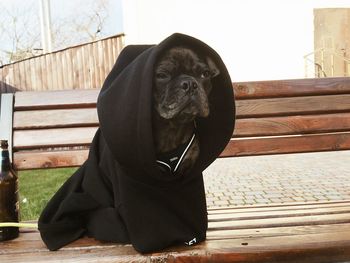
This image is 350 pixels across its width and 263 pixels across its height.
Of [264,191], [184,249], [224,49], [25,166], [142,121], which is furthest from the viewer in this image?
[224,49]

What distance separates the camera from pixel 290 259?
1752mm

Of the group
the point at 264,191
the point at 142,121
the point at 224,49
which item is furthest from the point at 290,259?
the point at 224,49

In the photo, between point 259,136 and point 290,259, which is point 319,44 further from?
point 290,259

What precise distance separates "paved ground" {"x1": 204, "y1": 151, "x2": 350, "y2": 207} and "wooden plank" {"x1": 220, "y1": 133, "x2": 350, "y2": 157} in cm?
180

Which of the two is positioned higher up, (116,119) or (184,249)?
(116,119)

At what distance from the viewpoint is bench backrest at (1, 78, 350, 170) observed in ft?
9.16

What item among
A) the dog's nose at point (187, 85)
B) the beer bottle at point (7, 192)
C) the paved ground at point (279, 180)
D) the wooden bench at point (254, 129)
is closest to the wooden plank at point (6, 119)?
the wooden bench at point (254, 129)

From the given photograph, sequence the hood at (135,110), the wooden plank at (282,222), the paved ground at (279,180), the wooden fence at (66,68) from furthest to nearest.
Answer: the wooden fence at (66,68) < the paved ground at (279,180) < the wooden plank at (282,222) < the hood at (135,110)

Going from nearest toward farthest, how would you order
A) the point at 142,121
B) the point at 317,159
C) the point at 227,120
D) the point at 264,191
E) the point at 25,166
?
the point at 142,121, the point at 227,120, the point at 25,166, the point at 264,191, the point at 317,159

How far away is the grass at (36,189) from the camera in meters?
4.52

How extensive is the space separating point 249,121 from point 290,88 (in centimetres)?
34

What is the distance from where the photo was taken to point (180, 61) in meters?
1.85

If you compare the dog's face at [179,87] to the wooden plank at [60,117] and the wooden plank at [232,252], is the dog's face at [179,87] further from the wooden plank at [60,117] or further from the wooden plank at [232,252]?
the wooden plank at [60,117]

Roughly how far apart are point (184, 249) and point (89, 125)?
1.29m
